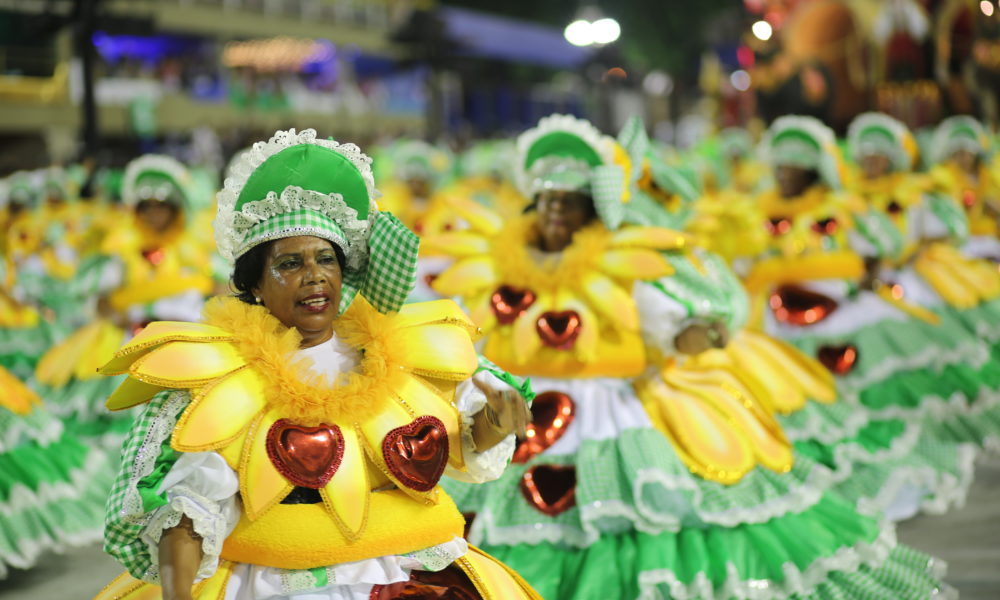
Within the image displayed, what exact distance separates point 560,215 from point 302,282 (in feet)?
7.23

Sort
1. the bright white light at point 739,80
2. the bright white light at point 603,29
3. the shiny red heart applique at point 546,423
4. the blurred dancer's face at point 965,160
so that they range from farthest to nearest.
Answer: the bright white light at point 739,80, the bright white light at point 603,29, the blurred dancer's face at point 965,160, the shiny red heart applique at point 546,423

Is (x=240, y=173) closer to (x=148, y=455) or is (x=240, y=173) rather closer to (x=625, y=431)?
(x=148, y=455)

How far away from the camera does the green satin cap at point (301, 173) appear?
2969 millimetres

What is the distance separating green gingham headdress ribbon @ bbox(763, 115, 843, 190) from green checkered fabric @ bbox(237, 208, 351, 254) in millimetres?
5202

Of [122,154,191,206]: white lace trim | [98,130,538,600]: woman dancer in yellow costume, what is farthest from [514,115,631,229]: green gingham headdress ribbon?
[122,154,191,206]: white lace trim

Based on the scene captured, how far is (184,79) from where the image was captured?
3138 centimetres

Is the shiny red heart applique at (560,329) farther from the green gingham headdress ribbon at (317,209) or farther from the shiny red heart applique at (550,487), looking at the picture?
the green gingham headdress ribbon at (317,209)

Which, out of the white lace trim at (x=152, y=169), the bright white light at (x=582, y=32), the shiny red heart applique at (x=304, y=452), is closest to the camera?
the shiny red heart applique at (x=304, y=452)

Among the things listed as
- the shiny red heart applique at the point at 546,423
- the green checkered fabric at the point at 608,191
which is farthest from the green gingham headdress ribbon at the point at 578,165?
the shiny red heart applique at the point at 546,423

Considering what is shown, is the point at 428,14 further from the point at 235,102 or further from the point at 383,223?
the point at 383,223

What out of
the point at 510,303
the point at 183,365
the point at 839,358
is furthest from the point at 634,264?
the point at 839,358

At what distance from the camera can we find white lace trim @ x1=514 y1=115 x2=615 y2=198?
5.02 meters

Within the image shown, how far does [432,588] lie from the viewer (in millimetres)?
2941

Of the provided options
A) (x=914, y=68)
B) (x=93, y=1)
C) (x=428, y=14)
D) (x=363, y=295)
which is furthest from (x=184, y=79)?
(x=363, y=295)
